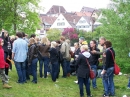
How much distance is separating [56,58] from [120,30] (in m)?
6.55

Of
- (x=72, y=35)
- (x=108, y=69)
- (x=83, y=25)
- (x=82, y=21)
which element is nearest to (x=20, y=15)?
(x=108, y=69)

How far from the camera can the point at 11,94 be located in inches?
332

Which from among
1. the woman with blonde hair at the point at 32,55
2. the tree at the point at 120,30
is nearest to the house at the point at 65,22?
the tree at the point at 120,30

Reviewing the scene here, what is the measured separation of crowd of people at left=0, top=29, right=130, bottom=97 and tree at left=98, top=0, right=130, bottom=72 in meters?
4.67

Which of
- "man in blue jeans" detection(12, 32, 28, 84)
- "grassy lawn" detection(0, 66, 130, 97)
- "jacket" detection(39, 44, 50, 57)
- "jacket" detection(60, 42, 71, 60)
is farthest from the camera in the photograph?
"jacket" detection(60, 42, 71, 60)

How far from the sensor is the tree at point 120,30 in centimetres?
1587

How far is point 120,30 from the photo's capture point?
1587 centimetres

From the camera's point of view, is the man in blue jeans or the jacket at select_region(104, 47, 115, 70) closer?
the jacket at select_region(104, 47, 115, 70)

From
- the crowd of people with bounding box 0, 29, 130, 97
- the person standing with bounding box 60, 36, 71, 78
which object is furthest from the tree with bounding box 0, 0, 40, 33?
the person standing with bounding box 60, 36, 71, 78

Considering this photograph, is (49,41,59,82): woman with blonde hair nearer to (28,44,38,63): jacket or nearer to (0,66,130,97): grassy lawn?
(0,66,130,97): grassy lawn

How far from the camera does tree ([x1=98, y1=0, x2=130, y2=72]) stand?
52.1ft

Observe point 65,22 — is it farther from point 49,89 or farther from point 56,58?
point 49,89

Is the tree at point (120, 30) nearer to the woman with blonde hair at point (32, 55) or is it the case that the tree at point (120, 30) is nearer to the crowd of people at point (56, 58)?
the crowd of people at point (56, 58)

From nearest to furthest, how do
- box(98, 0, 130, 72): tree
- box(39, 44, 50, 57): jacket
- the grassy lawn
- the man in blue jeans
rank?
the grassy lawn → the man in blue jeans → box(39, 44, 50, 57): jacket → box(98, 0, 130, 72): tree
